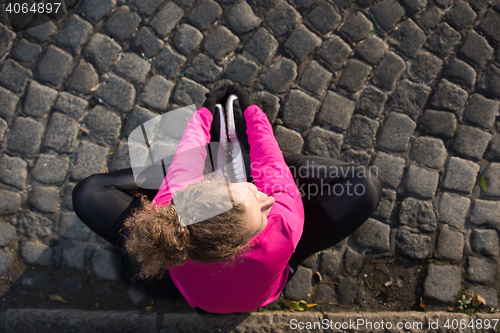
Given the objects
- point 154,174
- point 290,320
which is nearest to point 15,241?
point 154,174

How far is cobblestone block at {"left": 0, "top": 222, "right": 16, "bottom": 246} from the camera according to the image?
2.79m

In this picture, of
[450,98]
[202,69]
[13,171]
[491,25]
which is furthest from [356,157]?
[13,171]

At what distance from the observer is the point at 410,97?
3.02 m

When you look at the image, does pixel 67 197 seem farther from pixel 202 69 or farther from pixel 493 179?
pixel 493 179

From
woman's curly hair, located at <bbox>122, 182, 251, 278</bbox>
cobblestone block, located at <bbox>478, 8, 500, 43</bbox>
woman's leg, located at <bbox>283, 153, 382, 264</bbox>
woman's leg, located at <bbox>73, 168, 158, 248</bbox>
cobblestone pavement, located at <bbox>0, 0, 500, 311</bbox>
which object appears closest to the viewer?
woman's curly hair, located at <bbox>122, 182, 251, 278</bbox>

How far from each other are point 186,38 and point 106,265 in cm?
243

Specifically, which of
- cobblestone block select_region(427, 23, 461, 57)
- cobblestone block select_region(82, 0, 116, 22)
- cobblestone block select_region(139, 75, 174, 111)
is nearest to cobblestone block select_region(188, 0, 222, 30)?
cobblestone block select_region(139, 75, 174, 111)

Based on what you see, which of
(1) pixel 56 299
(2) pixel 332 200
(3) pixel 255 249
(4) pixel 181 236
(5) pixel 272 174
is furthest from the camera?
(1) pixel 56 299

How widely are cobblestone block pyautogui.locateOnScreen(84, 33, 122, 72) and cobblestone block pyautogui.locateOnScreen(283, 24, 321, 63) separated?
179cm

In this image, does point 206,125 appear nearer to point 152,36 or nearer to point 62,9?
point 152,36

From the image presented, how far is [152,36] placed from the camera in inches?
117

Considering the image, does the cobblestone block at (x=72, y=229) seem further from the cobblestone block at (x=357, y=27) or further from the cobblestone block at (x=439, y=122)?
the cobblestone block at (x=439, y=122)

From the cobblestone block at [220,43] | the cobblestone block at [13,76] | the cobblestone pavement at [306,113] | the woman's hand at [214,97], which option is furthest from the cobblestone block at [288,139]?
the cobblestone block at [13,76]

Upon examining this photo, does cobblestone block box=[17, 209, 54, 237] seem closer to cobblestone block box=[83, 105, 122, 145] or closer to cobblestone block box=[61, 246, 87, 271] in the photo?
cobblestone block box=[61, 246, 87, 271]
